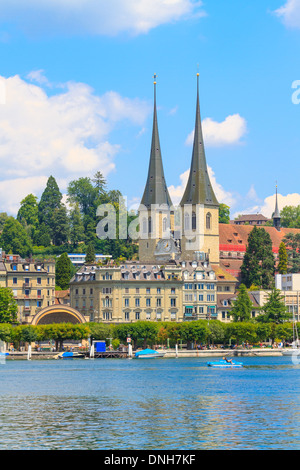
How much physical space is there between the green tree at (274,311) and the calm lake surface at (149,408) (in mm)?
48899

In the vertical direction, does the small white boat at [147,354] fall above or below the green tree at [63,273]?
below

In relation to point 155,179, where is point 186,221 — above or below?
below

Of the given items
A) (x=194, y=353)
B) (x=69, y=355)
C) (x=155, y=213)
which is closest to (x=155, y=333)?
(x=194, y=353)

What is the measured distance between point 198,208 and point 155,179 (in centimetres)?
921

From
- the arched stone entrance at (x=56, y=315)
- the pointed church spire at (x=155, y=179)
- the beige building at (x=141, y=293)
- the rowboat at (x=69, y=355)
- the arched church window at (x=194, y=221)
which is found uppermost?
the pointed church spire at (x=155, y=179)

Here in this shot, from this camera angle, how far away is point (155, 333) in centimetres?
14062

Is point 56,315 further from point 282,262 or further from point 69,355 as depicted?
point 282,262

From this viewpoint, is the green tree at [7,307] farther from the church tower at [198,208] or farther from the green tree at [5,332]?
the church tower at [198,208]

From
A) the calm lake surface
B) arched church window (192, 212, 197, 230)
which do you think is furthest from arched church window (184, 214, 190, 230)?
the calm lake surface

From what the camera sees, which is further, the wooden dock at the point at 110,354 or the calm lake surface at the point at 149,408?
the wooden dock at the point at 110,354

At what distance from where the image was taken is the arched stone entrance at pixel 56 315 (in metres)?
141

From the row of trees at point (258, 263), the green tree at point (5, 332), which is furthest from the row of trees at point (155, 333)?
the row of trees at point (258, 263)

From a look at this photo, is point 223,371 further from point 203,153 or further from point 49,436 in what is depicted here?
point 203,153

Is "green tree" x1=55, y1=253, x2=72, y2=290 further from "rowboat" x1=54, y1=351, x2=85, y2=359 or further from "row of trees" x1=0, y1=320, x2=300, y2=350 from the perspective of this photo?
"rowboat" x1=54, y1=351, x2=85, y2=359
